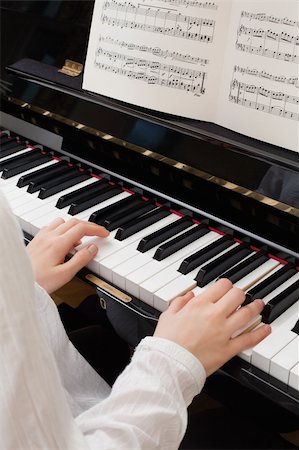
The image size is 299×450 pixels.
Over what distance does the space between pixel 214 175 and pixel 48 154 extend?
2.01 feet

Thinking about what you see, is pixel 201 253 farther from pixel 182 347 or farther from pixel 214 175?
pixel 182 347

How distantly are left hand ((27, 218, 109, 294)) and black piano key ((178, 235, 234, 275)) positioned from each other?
0.65 feet

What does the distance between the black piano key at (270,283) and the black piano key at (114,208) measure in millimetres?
421

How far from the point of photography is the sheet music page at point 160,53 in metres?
1.39

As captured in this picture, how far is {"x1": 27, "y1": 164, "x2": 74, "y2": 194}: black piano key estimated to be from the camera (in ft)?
5.39

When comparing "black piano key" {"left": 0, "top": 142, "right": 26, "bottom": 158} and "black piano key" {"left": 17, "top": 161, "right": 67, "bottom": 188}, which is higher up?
"black piano key" {"left": 0, "top": 142, "right": 26, "bottom": 158}

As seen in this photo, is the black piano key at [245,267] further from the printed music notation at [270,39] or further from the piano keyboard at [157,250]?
the printed music notation at [270,39]

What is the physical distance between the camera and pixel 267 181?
1320 millimetres

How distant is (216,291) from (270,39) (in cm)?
52

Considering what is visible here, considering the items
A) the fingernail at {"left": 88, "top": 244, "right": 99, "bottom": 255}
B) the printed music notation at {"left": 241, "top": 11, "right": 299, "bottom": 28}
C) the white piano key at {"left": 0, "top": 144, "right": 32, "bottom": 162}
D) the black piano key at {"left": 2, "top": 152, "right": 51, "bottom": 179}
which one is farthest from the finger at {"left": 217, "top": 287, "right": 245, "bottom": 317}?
the white piano key at {"left": 0, "top": 144, "right": 32, "bottom": 162}

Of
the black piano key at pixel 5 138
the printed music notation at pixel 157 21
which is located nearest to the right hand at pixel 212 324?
the printed music notation at pixel 157 21

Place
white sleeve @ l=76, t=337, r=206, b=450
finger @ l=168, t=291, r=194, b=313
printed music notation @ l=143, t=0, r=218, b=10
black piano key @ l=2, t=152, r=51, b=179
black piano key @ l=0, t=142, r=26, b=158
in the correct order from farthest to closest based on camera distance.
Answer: black piano key @ l=0, t=142, r=26, b=158, black piano key @ l=2, t=152, r=51, b=179, printed music notation @ l=143, t=0, r=218, b=10, finger @ l=168, t=291, r=194, b=313, white sleeve @ l=76, t=337, r=206, b=450

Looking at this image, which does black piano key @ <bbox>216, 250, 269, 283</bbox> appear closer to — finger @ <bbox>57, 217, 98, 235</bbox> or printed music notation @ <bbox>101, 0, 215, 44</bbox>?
finger @ <bbox>57, 217, 98, 235</bbox>

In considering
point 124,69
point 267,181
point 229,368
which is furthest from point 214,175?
point 229,368
